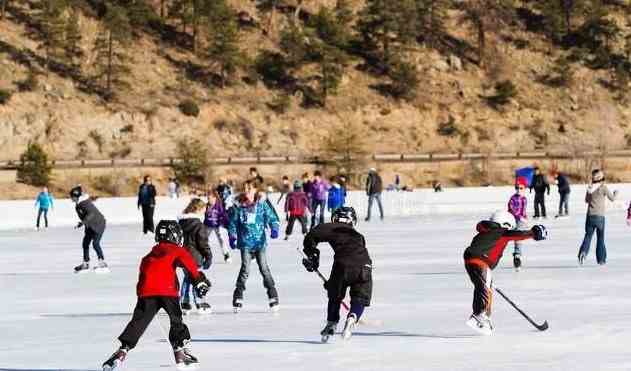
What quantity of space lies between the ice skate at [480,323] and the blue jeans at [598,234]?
7.43 m

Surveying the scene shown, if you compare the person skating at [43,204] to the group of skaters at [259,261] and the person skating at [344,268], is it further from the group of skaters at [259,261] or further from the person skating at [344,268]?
the person skating at [344,268]

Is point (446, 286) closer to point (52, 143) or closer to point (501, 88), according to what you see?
point (52, 143)

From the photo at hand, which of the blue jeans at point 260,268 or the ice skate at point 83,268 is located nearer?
the blue jeans at point 260,268

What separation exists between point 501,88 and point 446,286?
68861 mm

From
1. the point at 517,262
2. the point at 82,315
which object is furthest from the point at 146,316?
the point at 517,262

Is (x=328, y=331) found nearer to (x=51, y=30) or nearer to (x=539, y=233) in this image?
(x=539, y=233)

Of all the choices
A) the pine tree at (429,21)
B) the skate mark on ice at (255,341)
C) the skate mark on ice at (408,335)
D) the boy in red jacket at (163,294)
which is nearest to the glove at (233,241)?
the skate mark on ice at (255,341)

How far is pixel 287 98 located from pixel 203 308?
216ft

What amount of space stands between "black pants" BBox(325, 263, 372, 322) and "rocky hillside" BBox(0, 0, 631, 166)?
60.3 m

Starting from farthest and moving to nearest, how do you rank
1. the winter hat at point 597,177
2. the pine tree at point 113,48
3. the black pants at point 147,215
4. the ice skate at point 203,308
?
1. the pine tree at point 113,48
2. the black pants at point 147,215
3. the winter hat at point 597,177
4. the ice skate at point 203,308

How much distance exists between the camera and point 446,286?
15.6 m

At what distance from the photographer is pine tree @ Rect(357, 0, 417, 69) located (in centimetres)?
8631

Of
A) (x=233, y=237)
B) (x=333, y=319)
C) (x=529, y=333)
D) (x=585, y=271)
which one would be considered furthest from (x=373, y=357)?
(x=585, y=271)

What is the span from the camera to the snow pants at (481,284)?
10742 millimetres
